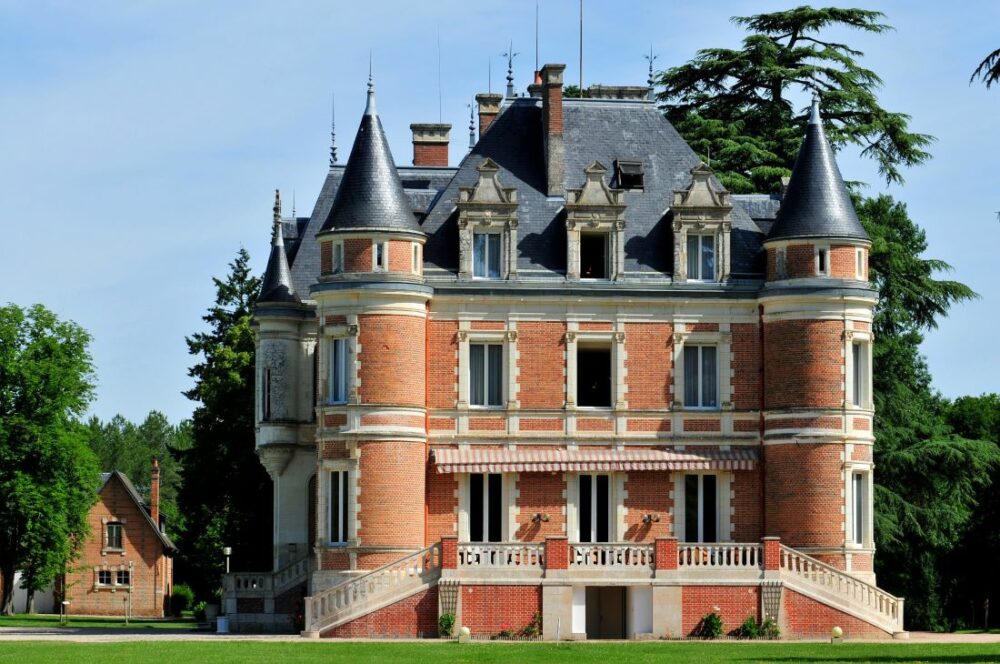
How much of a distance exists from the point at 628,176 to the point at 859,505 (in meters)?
11.0

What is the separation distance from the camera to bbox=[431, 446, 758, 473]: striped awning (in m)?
53.5

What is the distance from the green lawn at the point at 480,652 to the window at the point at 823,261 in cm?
1086

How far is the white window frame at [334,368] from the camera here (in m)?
53.1

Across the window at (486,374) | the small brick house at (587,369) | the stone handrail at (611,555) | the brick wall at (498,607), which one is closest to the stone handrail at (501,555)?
the brick wall at (498,607)

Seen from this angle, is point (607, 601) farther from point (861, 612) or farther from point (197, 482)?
point (197, 482)

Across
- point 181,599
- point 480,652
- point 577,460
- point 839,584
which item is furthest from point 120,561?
point 480,652

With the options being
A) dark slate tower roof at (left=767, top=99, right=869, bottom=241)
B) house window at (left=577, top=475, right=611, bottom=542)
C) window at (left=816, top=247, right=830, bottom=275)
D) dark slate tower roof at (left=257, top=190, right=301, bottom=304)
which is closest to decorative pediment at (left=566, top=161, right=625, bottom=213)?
dark slate tower roof at (left=767, top=99, right=869, bottom=241)

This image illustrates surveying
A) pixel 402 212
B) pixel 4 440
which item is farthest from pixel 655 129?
pixel 4 440

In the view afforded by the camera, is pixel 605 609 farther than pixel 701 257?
No

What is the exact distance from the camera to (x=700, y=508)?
179 feet

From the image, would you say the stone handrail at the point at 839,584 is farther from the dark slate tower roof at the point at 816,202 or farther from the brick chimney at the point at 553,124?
the brick chimney at the point at 553,124

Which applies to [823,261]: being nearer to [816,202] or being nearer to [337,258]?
[816,202]

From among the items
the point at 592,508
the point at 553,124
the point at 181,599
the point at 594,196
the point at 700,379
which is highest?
the point at 553,124

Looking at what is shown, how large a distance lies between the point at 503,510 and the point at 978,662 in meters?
17.9
